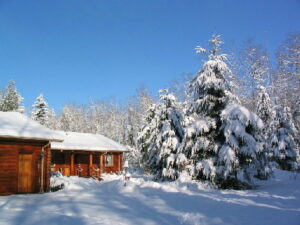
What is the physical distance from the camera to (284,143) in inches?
1159

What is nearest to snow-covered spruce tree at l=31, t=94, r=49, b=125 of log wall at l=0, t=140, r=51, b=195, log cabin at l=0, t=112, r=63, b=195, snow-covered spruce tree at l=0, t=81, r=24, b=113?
snow-covered spruce tree at l=0, t=81, r=24, b=113

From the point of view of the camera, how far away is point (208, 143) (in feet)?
58.2

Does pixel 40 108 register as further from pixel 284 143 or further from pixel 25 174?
pixel 284 143

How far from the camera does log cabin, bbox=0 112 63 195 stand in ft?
51.6

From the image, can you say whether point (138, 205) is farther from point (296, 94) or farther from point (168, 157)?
point (296, 94)

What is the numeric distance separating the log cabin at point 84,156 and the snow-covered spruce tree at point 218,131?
12.1m

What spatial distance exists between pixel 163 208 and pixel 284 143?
856 inches

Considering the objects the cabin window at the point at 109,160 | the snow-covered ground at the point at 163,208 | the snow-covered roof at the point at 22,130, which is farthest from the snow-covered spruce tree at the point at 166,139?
the cabin window at the point at 109,160

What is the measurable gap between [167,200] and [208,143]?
5.29m

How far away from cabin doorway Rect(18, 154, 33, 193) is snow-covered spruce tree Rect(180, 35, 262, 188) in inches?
362

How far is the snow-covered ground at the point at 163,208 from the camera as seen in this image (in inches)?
378

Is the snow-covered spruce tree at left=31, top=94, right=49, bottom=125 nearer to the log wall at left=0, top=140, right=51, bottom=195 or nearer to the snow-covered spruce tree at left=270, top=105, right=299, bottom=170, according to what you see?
the log wall at left=0, top=140, right=51, bottom=195

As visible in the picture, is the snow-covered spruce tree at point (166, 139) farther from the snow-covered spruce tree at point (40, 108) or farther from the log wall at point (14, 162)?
the snow-covered spruce tree at point (40, 108)

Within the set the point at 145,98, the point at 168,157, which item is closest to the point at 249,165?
the point at 168,157
